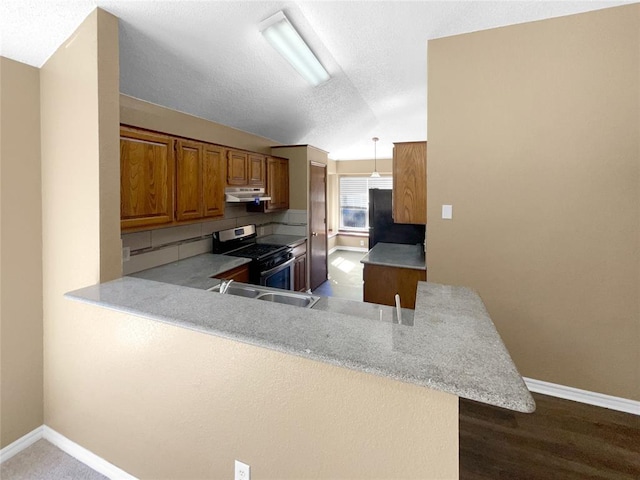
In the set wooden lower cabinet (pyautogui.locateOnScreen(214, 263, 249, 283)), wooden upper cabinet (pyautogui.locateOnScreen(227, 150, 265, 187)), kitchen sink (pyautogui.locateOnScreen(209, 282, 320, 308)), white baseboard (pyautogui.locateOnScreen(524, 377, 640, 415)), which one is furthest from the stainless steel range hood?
white baseboard (pyautogui.locateOnScreen(524, 377, 640, 415))

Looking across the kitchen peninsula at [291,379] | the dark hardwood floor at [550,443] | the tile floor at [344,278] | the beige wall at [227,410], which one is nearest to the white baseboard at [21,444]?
the beige wall at [227,410]

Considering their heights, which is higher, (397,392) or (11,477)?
(397,392)

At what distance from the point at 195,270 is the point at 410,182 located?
2239 mm

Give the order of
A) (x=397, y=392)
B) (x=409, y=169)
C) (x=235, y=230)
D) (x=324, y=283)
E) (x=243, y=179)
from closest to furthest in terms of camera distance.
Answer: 1. (x=397, y=392)
2. (x=409, y=169)
3. (x=243, y=179)
4. (x=235, y=230)
5. (x=324, y=283)

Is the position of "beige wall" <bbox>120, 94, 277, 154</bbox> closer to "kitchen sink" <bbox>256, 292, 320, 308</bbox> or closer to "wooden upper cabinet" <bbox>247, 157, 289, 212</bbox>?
"wooden upper cabinet" <bbox>247, 157, 289, 212</bbox>

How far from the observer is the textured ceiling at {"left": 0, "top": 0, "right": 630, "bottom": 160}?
1.77m

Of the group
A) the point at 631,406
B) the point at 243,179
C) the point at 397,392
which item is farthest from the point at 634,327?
the point at 243,179

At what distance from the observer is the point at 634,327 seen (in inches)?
83.7

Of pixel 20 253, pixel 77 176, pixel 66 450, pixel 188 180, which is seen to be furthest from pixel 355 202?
pixel 66 450

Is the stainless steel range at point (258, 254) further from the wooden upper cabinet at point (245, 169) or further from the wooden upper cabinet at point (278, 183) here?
the wooden upper cabinet at point (245, 169)

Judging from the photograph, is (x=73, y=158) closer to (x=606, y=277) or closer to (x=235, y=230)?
(x=235, y=230)

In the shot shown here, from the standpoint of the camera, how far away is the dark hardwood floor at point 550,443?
5.45 feet

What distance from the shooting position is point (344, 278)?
240 inches

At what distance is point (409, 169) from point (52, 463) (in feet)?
11.3
